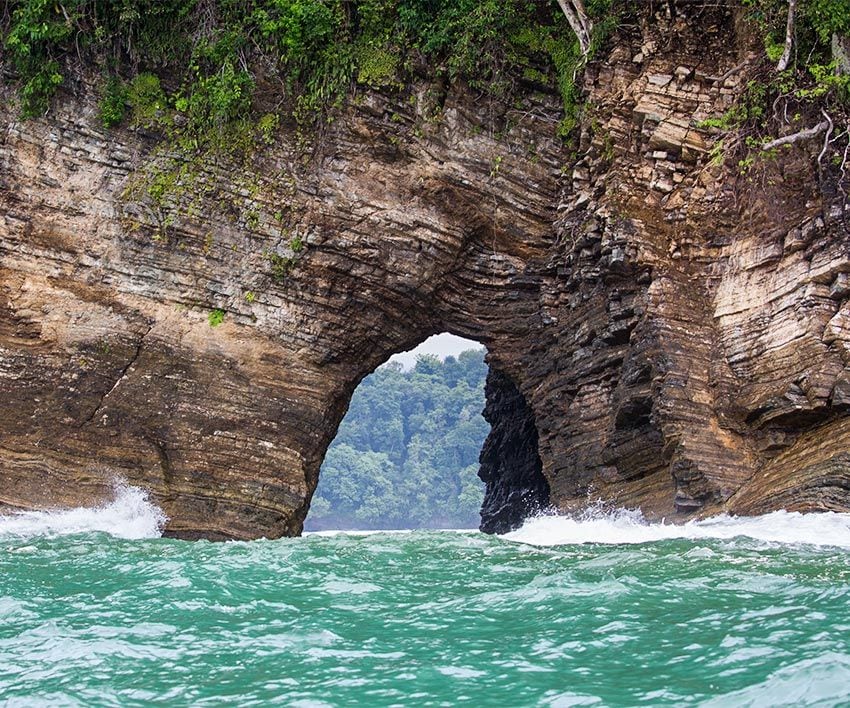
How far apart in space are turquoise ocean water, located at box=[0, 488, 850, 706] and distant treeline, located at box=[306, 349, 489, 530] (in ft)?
199

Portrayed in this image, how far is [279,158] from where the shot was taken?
1432 centimetres

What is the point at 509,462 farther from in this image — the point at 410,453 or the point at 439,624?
the point at 410,453

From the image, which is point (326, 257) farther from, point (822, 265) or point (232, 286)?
point (822, 265)

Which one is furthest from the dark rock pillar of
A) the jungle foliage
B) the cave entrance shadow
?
the cave entrance shadow

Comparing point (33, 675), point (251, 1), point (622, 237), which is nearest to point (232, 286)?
point (251, 1)

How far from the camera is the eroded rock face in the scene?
11984mm

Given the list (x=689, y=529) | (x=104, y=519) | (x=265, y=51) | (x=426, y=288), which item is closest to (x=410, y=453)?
(x=426, y=288)

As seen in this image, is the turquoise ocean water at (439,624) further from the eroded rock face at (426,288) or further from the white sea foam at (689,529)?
the eroded rock face at (426,288)

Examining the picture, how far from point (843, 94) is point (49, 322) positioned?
1064 cm

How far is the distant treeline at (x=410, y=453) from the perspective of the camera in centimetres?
7275

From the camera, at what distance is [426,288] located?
1455cm

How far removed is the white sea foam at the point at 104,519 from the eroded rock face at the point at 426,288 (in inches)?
7.9

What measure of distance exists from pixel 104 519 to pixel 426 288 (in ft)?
18.7

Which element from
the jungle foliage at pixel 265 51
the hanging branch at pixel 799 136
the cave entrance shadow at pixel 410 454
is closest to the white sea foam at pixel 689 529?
the hanging branch at pixel 799 136
